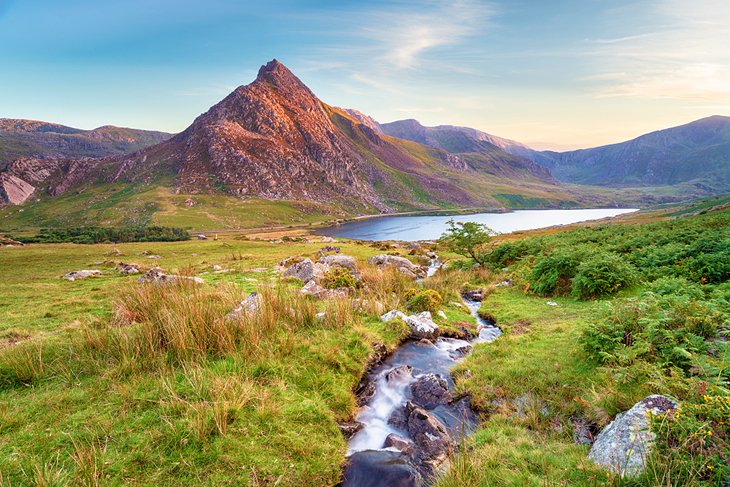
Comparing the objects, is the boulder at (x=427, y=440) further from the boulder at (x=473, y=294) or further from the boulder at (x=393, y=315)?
the boulder at (x=473, y=294)

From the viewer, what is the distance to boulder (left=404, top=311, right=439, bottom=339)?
12.9 m

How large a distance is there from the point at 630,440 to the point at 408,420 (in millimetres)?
4476

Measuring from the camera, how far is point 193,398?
6.54 m

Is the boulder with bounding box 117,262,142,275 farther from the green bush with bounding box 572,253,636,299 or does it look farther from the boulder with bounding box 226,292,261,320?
the green bush with bounding box 572,253,636,299

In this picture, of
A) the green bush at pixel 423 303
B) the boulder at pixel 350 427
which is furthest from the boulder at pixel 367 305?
the boulder at pixel 350 427

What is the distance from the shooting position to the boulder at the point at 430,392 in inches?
350

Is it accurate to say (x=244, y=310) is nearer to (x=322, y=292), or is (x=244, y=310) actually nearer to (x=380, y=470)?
(x=380, y=470)

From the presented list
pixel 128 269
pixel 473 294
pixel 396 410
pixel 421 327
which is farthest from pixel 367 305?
pixel 128 269

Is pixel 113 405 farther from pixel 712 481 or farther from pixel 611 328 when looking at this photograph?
pixel 611 328

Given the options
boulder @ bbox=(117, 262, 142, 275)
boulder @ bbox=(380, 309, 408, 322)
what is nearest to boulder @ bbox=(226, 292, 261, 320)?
boulder @ bbox=(380, 309, 408, 322)

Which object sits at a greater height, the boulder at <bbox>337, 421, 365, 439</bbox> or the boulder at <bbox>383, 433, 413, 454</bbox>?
the boulder at <bbox>337, 421, 365, 439</bbox>

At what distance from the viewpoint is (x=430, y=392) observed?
30.2ft

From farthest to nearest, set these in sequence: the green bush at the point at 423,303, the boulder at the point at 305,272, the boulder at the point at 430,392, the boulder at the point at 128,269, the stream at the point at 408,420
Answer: the boulder at the point at 128,269 → the boulder at the point at 305,272 → the green bush at the point at 423,303 → the boulder at the point at 430,392 → the stream at the point at 408,420

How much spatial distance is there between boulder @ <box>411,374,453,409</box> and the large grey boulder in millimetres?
3886
